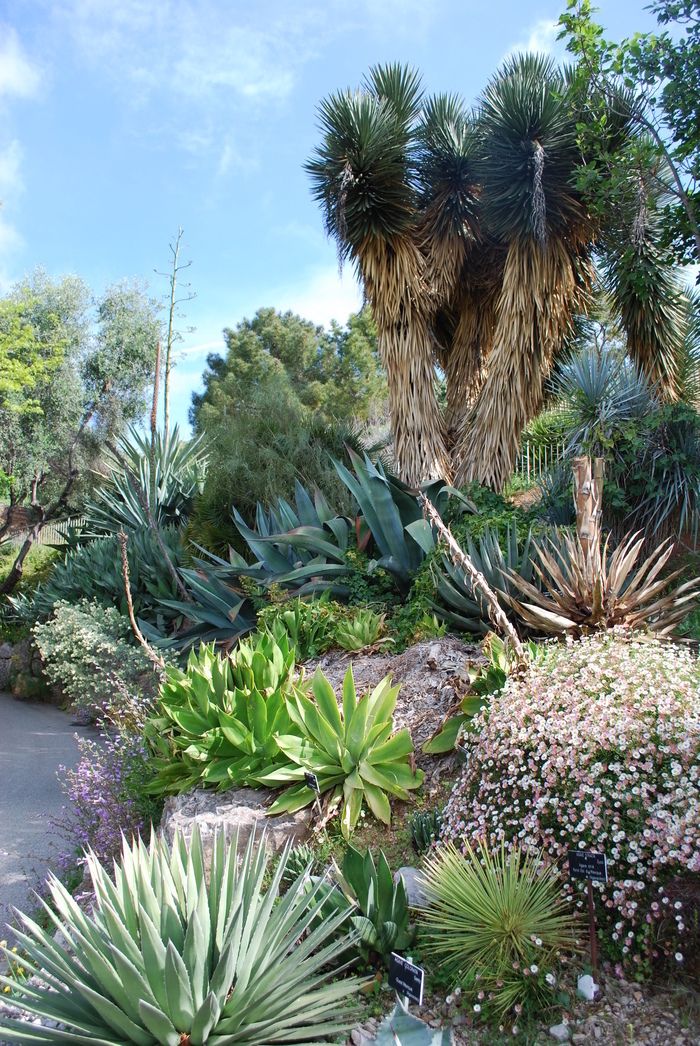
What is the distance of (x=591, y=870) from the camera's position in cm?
300

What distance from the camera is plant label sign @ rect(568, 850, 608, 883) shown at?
2.98 m

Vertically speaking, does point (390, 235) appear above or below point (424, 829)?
above

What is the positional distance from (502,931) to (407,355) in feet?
31.8

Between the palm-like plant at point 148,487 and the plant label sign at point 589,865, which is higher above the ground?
the palm-like plant at point 148,487

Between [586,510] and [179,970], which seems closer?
[179,970]

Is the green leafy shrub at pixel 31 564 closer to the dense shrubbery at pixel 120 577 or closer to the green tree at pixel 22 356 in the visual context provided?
the dense shrubbery at pixel 120 577

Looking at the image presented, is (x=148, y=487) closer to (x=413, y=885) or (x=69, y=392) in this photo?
(x=69, y=392)

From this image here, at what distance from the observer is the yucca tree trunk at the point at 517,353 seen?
1091cm

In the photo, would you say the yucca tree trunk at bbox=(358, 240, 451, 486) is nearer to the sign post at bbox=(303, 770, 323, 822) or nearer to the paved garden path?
the paved garden path

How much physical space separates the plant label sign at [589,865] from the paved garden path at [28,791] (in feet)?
8.97

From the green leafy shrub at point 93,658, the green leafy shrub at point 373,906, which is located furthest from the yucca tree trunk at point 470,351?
the green leafy shrub at point 373,906

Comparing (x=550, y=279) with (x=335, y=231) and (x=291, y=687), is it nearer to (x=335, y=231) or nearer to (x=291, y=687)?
(x=335, y=231)

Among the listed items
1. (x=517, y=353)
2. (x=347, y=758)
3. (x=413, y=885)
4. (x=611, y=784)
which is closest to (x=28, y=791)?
(x=347, y=758)

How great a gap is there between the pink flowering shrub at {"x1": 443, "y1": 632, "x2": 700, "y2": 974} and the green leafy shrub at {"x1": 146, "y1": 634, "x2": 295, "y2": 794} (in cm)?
131
